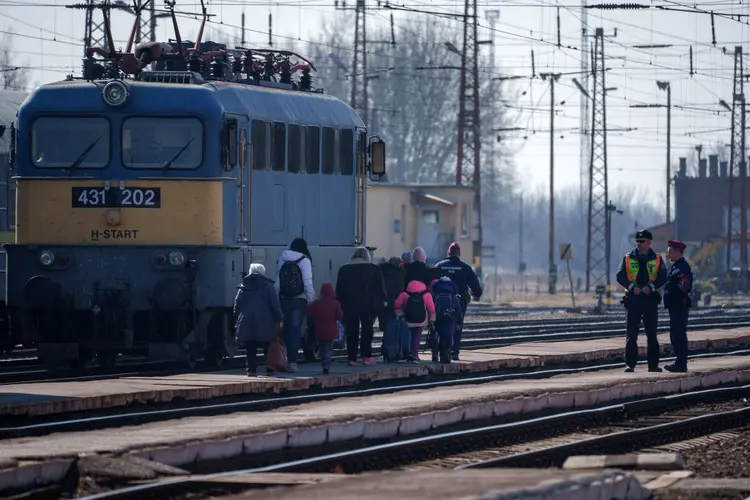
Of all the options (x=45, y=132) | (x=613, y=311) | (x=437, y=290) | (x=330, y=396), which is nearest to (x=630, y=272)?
(x=437, y=290)

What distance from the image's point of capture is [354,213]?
928 inches

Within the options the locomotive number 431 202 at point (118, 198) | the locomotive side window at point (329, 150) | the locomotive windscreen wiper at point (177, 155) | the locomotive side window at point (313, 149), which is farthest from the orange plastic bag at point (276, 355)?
the locomotive side window at point (329, 150)

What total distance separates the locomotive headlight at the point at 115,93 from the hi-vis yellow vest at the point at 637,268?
20.8ft

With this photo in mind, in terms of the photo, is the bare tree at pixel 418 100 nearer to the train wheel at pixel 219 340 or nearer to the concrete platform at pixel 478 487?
the train wheel at pixel 219 340

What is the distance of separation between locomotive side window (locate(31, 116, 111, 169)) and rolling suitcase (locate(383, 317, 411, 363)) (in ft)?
13.9

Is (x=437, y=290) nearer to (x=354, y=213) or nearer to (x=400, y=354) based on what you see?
(x=400, y=354)

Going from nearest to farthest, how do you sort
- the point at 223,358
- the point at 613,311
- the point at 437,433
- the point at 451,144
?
the point at 437,433 → the point at 223,358 → the point at 613,311 → the point at 451,144

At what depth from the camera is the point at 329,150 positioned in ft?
74.9

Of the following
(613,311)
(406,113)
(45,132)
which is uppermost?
(406,113)

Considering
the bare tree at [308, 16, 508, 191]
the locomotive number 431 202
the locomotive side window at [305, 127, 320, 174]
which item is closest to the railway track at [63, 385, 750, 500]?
the locomotive number 431 202

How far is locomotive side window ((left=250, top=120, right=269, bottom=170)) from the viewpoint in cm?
2084

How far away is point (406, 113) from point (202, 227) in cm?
7825

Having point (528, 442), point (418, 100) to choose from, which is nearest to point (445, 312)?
point (528, 442)

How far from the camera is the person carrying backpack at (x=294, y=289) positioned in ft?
63.9
